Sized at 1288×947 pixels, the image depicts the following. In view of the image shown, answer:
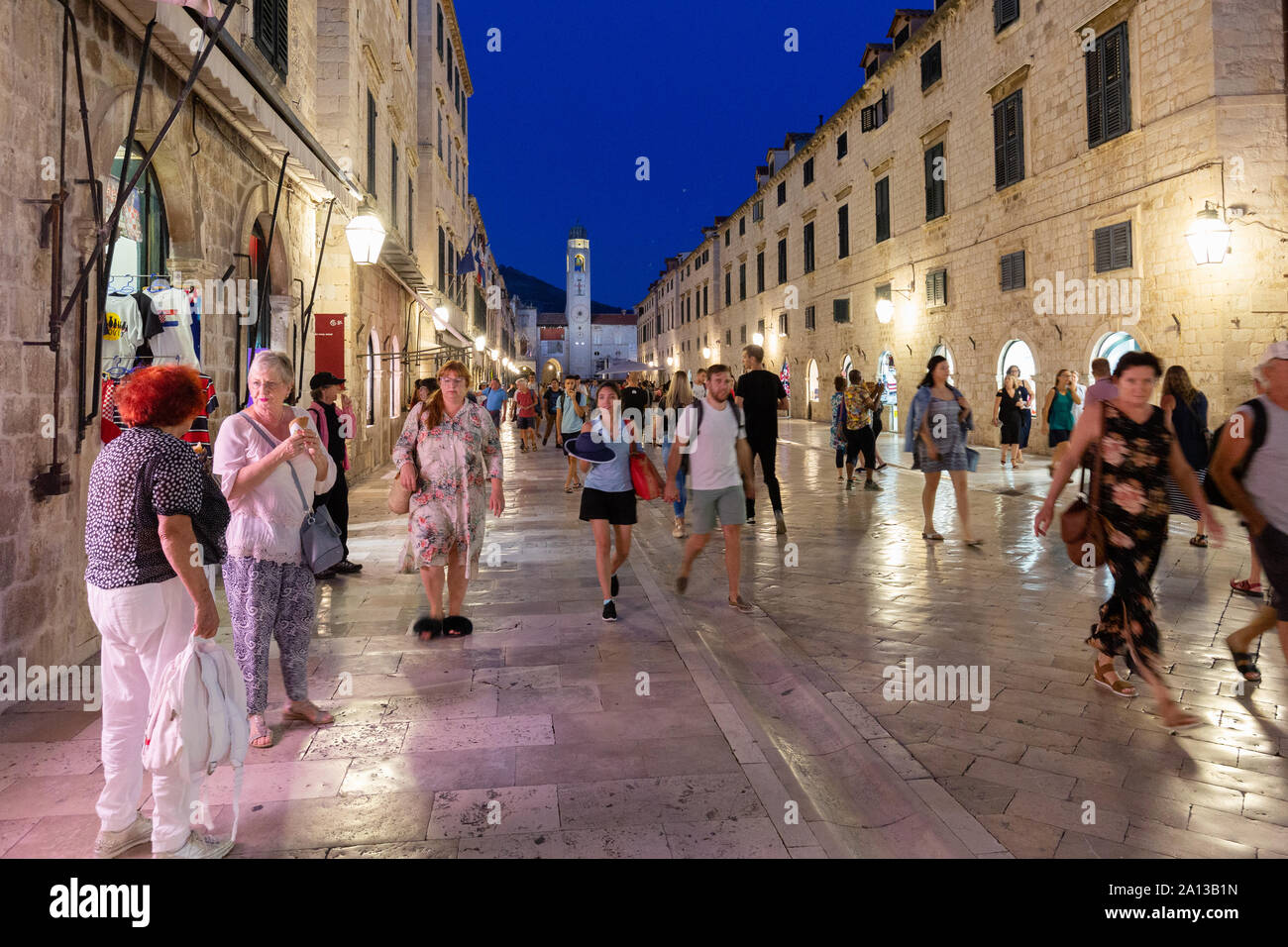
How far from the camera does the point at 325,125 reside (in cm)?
1286

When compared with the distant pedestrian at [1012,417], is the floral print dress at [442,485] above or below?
below

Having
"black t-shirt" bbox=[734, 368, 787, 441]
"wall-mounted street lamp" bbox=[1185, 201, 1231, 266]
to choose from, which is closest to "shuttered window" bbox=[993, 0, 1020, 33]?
"wall-mounted street lamp" bbox=[1185, 201, 1231, 266]

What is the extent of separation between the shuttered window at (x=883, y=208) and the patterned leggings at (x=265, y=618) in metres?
23.1

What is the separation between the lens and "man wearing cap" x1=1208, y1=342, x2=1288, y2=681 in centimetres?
389

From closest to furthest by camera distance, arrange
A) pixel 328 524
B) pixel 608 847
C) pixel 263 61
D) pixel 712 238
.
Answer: pixel 608 847 < pixel 328 524 < pixel 263 61 < pixel 712 238

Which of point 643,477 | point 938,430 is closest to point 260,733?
point 643,477

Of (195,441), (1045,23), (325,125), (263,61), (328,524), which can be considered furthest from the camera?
(1045,23)

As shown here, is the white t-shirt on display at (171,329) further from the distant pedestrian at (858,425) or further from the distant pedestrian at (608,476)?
the distant pedestrian at (858,425)

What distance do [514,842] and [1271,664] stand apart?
4499mm

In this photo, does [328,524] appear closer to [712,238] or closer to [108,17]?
[108,17]

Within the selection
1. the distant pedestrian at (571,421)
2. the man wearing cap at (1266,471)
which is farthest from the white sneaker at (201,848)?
the distant pedestrian at (571,421)

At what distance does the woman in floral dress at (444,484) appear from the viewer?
543 cm
